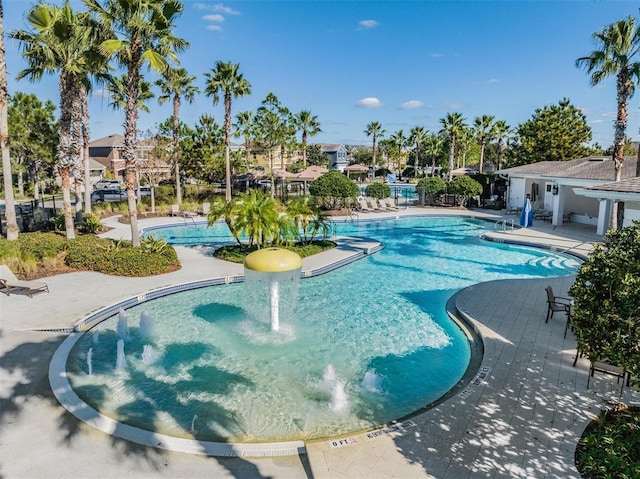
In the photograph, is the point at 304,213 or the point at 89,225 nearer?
the point at 304,213

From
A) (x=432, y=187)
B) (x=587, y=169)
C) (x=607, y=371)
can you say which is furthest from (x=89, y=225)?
(x=587, y=169)

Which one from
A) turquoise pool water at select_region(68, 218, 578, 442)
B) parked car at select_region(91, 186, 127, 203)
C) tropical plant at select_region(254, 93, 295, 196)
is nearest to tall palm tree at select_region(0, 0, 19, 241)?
turquoise pool water at select_region(68, 218, 578, 442)

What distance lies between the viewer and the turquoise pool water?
7590 millimetres

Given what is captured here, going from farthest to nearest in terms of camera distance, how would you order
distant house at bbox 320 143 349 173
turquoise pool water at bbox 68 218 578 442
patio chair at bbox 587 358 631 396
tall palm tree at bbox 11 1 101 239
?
distant house at bbox 320 143 349 173, tall palm tree at bbox 11 1 101 239, patio chair at bbox 587 358 631 396, turquoise pool water at bbox 68 218 578 442

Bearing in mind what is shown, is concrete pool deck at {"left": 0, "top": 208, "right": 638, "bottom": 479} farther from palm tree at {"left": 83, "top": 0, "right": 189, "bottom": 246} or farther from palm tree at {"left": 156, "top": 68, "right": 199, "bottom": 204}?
palm tree at {"left": 156, "top": 68, "right": 199, "bottom": 204}

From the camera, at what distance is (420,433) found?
21.7 ft

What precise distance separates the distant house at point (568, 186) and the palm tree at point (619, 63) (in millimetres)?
3319

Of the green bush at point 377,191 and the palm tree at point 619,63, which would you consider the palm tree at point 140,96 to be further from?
the palm tree at point 619,63

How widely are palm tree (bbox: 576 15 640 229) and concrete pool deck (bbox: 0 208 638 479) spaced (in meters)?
12.6

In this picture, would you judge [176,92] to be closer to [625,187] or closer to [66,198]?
[66,198]

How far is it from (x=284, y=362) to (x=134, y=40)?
1322 centimetres

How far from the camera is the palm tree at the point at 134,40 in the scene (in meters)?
15.1

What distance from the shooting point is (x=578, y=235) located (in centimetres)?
2458

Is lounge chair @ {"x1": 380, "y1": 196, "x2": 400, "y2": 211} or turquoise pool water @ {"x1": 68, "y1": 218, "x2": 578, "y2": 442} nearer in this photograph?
turquoise pool water @ {"x1": 68, "y1": 218, "x2": 578, "y2": 442}
